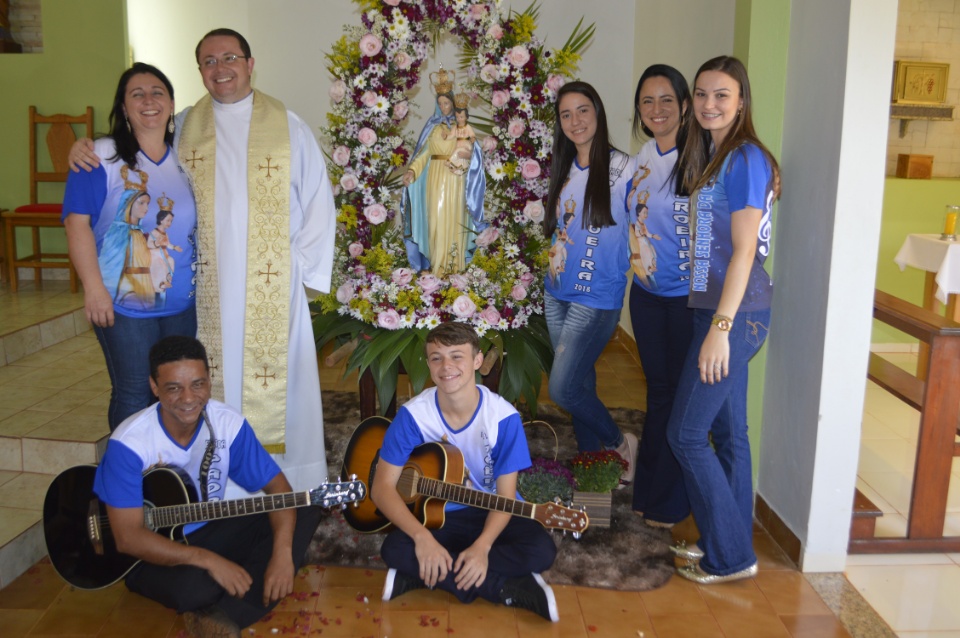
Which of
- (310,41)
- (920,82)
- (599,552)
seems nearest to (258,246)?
(599,552)

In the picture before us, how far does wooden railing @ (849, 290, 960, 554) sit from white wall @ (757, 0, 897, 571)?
0.35 m

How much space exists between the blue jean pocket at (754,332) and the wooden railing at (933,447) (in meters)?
0.92

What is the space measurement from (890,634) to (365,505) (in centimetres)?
182

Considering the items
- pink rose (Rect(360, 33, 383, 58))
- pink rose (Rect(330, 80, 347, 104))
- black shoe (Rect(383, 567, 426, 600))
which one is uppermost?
pink rose (Rect(360, 33, 383, 58))

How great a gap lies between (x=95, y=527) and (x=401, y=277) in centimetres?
166

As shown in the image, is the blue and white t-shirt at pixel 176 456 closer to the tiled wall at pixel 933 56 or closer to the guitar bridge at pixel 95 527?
the guitar bridge at pixel 95 527

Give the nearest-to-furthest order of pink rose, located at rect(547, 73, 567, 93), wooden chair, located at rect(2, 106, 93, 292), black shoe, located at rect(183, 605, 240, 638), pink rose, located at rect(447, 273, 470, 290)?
black shoe, located at rect(183, 605, 240, 638) → pink rose, located at rect(447, 273, 470, 290) → pink rose, located at rect(547, 73, 567, 93) → wooden chair, located at rect(2, 106, 93, 292)

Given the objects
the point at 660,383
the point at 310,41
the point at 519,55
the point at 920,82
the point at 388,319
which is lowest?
the point at 660,383

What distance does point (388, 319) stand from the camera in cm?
373

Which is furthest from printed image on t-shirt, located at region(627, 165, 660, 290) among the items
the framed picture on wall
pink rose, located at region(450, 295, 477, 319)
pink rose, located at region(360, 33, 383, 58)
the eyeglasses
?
the framed picture on wall

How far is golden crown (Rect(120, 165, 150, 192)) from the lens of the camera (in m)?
2.91

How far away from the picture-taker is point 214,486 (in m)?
2.74

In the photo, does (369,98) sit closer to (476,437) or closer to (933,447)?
(476,437)

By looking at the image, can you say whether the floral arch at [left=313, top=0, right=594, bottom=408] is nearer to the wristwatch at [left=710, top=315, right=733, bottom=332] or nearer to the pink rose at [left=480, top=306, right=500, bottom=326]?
the pink rose at [left=480, top=306, right=500, bottom=326]
